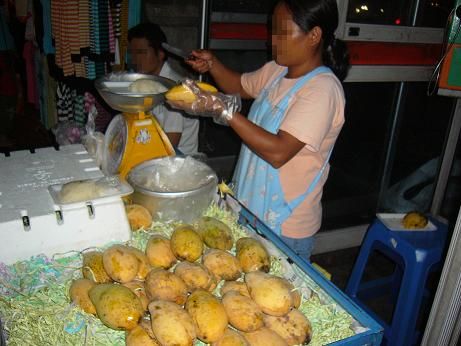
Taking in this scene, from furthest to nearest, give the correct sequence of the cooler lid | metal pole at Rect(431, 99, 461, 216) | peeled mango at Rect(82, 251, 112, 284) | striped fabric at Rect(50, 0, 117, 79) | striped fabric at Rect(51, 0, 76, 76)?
metal pole at Rect(431, 99, 461, 216)
striped fabric at Rect(51, 0, 76, 76)
striped fabric at Rect(50, 0, 117, 79)
the cooler lid
peeled mango at Rect(82, 251, 112, 284)

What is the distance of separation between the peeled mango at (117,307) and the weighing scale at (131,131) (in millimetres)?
793

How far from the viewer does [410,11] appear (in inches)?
147

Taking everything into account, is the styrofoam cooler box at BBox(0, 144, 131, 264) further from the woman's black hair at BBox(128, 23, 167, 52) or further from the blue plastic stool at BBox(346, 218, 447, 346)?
the woman's black hair at BBox(128, 23, 167, 52)

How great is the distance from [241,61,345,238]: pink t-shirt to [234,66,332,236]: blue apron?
0.03 m

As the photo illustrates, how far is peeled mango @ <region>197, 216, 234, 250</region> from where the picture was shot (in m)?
1.37

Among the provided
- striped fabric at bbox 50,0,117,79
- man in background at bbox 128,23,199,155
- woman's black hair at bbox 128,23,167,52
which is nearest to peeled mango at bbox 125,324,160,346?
man in background at bbox 128,23,199,155

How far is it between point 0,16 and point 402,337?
677cm

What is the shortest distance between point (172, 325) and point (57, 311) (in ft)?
1.14

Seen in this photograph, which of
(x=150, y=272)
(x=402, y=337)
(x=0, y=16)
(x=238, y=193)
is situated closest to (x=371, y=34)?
(x=238, y=193)

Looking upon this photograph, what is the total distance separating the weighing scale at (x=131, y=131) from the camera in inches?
67.2

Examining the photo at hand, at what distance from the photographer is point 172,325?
0.96m

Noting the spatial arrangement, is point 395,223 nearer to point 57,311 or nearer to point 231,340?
point 231,340

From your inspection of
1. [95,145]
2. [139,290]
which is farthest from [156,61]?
[139,290]

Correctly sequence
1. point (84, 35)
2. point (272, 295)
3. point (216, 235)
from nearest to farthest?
point (272, 295) → point (216, 235) → point (84, 35)
